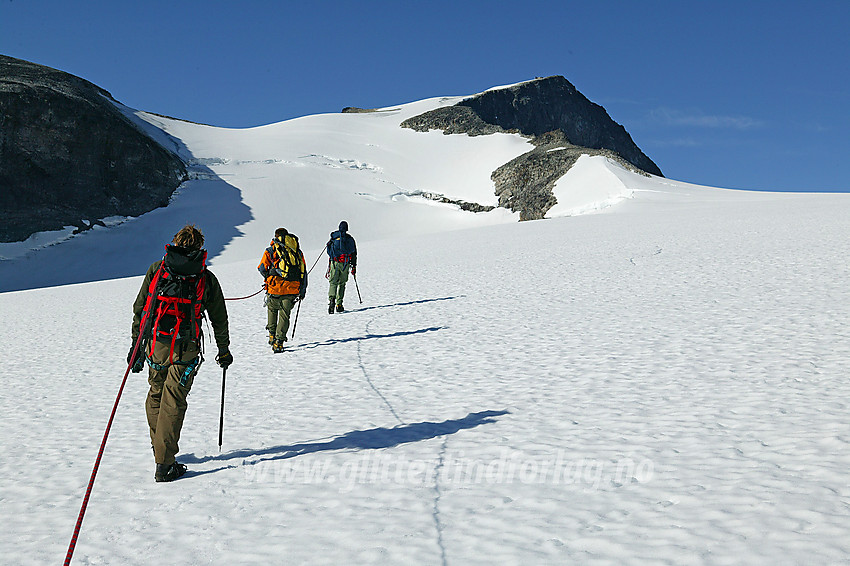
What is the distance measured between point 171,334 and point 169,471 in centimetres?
108

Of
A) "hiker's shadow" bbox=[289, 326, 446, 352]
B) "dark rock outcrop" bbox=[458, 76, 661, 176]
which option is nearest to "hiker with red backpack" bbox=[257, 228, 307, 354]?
"hiker's shadow" bbox=[289, 326, 446, 352]

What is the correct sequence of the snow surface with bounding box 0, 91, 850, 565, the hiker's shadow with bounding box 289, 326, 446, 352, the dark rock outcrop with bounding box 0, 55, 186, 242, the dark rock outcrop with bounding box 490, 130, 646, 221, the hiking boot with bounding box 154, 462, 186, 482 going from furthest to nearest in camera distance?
the dark rock outcrop with bounding box 490, 130, 646, 221 < the dark rock outcrop with bounding box 0, 55, 186, 242 < the hiker's shadow with bounding box 289, 326, 446, 352 < the hiking boot with bounding box 154, 462, 186, 482 < the snow surface with bounding box 0, 91, 850, 565

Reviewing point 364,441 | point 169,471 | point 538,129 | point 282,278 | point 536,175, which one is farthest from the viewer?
point 538,129

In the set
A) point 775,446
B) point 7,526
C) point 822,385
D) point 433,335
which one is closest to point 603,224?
point 433,335

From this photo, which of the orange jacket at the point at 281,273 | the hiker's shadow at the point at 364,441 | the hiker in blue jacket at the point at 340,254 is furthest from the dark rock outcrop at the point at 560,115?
the hiker's shadow at the point at 364,441

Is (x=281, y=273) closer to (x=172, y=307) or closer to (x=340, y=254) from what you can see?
(x=340, y=254)

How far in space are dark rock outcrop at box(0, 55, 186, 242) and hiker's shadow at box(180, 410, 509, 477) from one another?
131 feet

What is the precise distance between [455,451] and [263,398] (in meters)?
3.15

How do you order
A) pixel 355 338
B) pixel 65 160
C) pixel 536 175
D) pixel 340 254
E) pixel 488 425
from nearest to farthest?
1. pixel 488 425
2. pixel 355 338
3. pixel 340 254
4. pixel 65 160
5. pixel 536 175

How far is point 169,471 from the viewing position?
4.65 meters

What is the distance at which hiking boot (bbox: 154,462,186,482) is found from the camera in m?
4.61

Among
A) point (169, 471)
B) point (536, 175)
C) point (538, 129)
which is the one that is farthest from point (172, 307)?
point (538, 129)

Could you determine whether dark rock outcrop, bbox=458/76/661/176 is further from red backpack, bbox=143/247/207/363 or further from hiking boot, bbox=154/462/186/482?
hiking boot, bbox=154/462/186/482

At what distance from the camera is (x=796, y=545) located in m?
3.03
